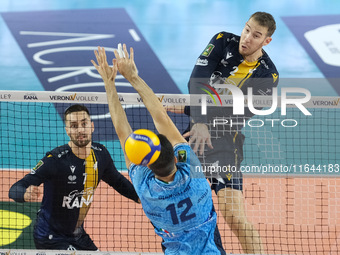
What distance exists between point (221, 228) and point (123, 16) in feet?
35.5

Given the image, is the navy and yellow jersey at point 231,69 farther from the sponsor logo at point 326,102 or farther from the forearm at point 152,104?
the forearm at point 152,104

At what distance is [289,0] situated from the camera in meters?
19.9

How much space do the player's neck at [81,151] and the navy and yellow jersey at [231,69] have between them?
4.77 feet

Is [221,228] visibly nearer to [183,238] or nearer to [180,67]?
[183,238]

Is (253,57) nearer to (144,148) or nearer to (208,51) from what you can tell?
(208,51)

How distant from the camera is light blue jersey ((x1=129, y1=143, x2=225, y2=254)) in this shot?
5484mm

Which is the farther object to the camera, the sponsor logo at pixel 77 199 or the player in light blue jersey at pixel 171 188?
the sponsor logo at pixel 77 199

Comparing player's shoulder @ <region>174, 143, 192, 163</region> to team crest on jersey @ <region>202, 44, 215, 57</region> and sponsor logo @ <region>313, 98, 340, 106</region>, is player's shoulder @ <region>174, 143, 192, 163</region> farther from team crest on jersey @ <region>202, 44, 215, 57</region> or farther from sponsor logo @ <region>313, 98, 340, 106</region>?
sponsor logo @ <region>313, 98, 340, 106</region>

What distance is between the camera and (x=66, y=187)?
7.57 meters

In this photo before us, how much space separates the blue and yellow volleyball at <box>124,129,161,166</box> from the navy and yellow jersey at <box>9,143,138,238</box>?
2.56 m

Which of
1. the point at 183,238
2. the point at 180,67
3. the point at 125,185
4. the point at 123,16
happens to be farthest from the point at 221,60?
the point at 123,16

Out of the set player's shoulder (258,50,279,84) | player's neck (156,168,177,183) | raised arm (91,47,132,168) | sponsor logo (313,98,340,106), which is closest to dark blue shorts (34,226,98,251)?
raised arm (91,47,132,168)

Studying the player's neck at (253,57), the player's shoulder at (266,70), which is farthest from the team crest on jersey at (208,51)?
the player's shoulder at (266,70)

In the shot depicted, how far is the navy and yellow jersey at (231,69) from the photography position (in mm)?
7633
